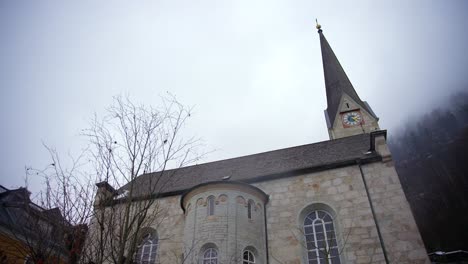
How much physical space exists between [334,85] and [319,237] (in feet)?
67.2

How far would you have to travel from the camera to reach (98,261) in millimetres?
6418

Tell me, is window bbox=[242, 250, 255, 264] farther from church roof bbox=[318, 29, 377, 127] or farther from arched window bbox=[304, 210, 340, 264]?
church roof bbox=[318, 29, 377, 127]

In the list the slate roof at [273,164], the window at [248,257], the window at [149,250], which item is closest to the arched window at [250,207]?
the window at [248,257]

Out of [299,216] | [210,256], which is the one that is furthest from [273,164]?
[210,256]

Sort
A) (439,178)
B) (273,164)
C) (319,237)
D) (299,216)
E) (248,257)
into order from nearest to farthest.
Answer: (248,257)
(319,237)
(299,216)
(273,164)
(439,178)

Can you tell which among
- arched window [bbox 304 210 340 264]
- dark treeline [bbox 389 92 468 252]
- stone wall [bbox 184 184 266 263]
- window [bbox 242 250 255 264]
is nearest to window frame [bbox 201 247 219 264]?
stone wall [bbox 184 184 266 263]

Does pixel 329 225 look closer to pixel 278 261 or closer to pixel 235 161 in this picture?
pixel 278 261

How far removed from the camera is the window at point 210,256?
1162cm

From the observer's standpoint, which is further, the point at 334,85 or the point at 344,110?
the point at 334,85

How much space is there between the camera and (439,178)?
4156cm

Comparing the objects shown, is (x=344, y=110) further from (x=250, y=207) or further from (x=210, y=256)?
(x=210, y=256)

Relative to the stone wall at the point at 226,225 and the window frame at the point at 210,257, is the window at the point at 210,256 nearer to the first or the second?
the window frame at the point at 210,257

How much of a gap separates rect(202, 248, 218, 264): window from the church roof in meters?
17.5

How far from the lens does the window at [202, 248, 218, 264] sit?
38.1ft
